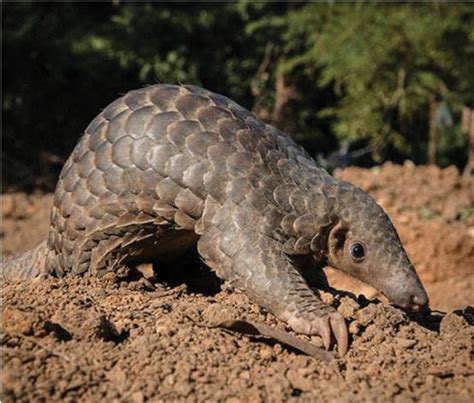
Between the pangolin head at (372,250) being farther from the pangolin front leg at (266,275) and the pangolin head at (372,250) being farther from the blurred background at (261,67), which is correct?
the blurred background at (261,67)

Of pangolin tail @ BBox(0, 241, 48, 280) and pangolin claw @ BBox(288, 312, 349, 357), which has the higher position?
pangolin claw @ BBox(288, 312, 349, 357)

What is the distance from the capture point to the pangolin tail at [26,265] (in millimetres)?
4504

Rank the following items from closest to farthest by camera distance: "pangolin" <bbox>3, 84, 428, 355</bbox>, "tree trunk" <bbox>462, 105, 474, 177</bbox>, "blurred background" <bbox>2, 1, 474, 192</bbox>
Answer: "pangolin" <bbox>3, 84, 428, 355</bbox> < "blurred background" <bbox>2, 1, 474, 192</bbox> < "tree trunk" <bbox>462, 105, 474, 177</bbox>

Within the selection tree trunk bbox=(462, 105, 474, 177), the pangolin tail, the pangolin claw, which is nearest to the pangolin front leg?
the pangolin claw

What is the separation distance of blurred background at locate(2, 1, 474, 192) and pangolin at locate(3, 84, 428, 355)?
5.91 metres

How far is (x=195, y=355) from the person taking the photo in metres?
2.96

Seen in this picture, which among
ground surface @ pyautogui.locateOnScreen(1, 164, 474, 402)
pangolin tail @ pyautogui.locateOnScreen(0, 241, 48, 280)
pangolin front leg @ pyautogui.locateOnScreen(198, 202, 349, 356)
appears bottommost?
pangolin tail @ pyautogui.locateOnScreen(0, 241, 48, 280)

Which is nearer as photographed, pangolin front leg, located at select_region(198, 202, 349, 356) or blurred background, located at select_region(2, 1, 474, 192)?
pangolin front leg, located at select_region(198, 202, 349, 356)

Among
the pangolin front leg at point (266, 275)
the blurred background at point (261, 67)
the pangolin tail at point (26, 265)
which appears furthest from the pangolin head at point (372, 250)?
the blurred background at point (261, 67)

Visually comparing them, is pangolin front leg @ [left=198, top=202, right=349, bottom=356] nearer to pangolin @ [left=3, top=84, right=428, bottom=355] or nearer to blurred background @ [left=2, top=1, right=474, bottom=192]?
pangolin @ [left=3, top=84, right=428, bottom=355]

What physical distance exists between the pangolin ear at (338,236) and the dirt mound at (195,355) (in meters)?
0.30

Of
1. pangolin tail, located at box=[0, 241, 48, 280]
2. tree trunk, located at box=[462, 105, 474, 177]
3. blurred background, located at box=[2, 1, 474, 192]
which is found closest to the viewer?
pangolin tail, located at box=[0, 241, 48, 280]

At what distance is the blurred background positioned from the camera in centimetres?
979

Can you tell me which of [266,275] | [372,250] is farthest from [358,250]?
[266,275]
